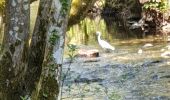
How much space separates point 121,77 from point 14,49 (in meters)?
6.46

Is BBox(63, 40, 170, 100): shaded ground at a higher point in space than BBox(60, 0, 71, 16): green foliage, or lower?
lower

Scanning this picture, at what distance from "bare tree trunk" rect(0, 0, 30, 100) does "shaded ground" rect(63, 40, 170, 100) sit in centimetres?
140

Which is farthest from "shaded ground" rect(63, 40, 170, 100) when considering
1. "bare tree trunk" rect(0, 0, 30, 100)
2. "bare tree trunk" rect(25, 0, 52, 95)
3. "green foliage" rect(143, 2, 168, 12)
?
"green foliage" rect(143, 2, 168, 12)

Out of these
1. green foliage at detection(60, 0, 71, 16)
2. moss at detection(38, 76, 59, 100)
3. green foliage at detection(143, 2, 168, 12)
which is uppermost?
green foliage at detection(143, 2, 168, 12)

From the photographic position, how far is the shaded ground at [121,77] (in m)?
9.52

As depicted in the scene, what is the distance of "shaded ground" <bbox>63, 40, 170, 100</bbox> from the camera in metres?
9.52

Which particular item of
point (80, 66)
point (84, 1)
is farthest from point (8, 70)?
point (80, 66)

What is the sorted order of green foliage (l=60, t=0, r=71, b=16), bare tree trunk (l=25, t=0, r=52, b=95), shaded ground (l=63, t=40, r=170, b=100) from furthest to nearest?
shaded ground (l=63, t=40, r=170, b=100) < bare tree trunk (l=25, t=0, r=52, b=95) < green foliage (l=60, t=0, r=71, b=16)

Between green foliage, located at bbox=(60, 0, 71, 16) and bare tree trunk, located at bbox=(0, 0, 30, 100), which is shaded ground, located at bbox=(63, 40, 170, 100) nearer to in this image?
bare tree trunk, located at bbox=(0, 0, 30, 100)

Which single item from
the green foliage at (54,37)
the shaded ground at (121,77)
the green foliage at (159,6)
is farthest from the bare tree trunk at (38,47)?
the green foliage at (159,6)

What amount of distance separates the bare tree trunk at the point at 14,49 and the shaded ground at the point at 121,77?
1401 mm

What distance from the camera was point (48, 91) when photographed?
5.10 metres

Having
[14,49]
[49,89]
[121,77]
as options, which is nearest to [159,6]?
[121,77]

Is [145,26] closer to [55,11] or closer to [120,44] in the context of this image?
[120,44]
